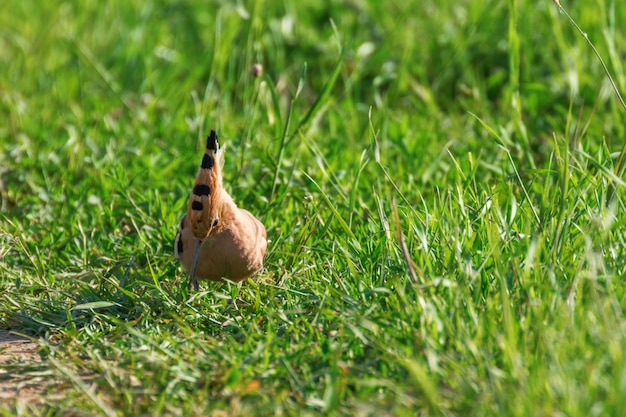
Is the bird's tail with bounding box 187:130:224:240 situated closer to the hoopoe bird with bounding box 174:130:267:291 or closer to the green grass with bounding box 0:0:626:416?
the hoopoe bird with bounding box 174:130:267:291

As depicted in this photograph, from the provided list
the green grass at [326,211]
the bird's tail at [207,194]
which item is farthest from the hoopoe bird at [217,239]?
the green grass at [326,211]

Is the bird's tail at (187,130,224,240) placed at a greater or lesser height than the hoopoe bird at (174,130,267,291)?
greater

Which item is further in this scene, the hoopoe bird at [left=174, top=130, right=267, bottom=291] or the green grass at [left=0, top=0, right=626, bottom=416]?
the hoopoe bird at [left=174, top=130, right=267, bottom=291]

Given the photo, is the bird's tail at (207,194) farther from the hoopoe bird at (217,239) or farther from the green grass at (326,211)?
the green grass at (326,211)

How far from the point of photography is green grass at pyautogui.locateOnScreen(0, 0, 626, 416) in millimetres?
2986

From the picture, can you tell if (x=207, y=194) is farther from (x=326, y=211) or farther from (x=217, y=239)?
(x=326, y=211)

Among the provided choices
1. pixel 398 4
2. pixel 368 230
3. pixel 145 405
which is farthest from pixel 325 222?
pixel 398 4

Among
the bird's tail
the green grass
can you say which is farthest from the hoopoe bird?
the green grass

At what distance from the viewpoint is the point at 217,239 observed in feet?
12.8

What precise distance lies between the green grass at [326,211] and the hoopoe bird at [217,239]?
0.11m

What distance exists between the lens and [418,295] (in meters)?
3.13

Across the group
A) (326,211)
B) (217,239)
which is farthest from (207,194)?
(326,211)

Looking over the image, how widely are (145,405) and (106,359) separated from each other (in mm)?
407

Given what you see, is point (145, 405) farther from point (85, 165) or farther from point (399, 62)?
point (399, 62)
